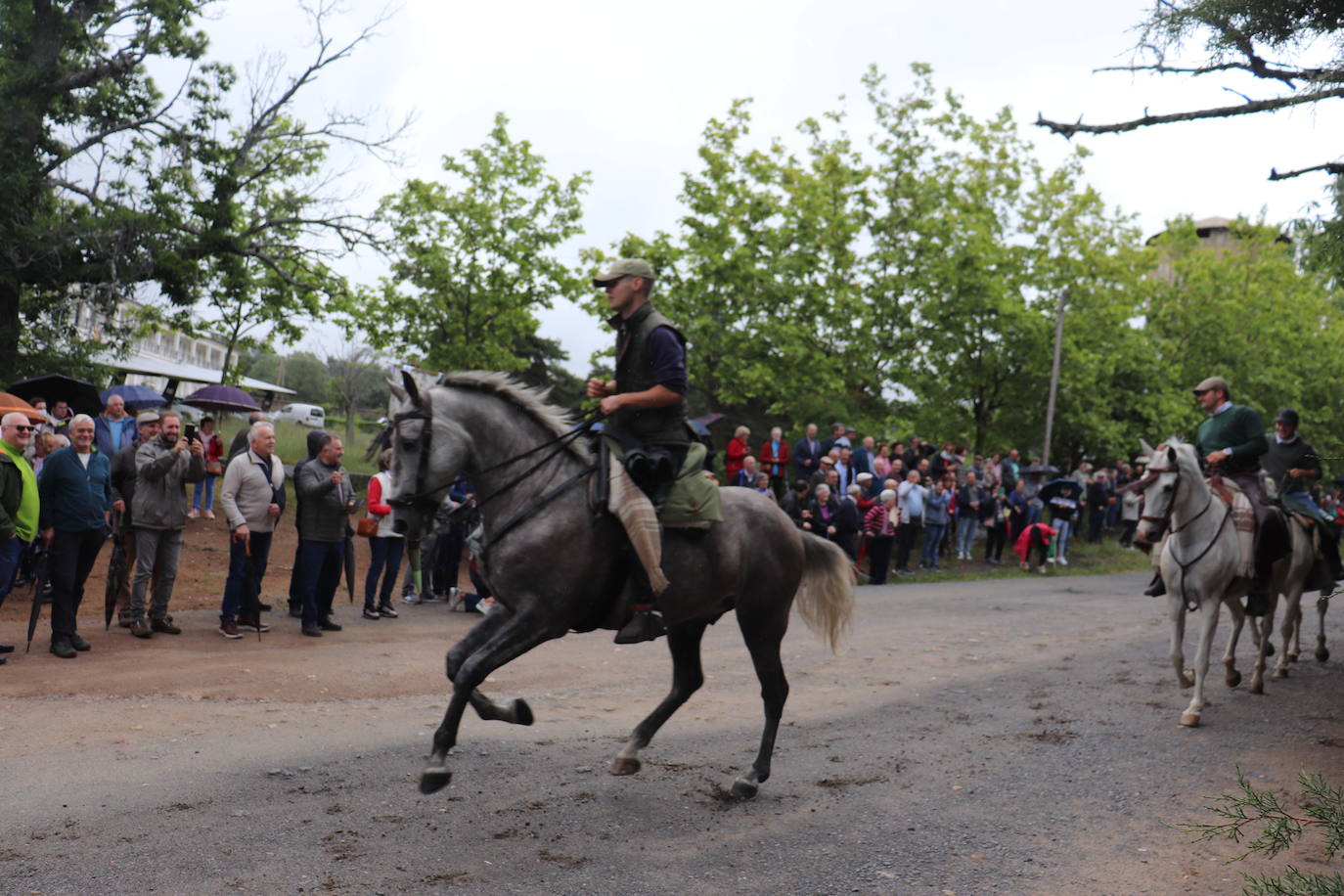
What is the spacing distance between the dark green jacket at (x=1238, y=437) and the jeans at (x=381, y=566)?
954 cm

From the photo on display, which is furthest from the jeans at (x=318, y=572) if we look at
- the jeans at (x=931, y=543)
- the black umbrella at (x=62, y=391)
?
the jeans at (x=931, y=543)

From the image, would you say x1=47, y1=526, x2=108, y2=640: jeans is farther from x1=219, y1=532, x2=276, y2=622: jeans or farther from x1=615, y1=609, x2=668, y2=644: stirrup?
x1=615, y1=609, x2=668, y2=644: stirrup

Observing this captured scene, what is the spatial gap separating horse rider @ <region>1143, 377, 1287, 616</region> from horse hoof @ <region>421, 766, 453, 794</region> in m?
7.89

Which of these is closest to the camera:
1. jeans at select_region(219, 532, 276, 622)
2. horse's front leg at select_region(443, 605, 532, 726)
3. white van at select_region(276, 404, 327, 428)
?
horse's front leg at select_region(443, 605, 532, 726)

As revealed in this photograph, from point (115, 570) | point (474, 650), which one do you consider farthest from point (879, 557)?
point (474, 650)

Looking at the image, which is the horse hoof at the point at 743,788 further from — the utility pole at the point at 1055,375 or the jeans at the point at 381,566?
the utility pole at the point at 1055,375

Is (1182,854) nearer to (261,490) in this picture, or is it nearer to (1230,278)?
(261,490)

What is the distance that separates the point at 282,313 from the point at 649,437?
69.3 ft

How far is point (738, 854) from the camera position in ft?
18.6

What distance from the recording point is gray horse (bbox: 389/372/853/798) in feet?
20.1

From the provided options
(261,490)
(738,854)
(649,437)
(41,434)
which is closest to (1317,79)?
(649,437)

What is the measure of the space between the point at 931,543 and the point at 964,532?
7.02 ft

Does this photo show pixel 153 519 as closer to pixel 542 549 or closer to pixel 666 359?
pixel 542 549

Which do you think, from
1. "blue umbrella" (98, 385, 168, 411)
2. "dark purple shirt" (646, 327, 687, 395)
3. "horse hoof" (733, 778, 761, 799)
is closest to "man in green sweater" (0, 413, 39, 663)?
"dark purple shirt" (646, 327, 687, 395)
